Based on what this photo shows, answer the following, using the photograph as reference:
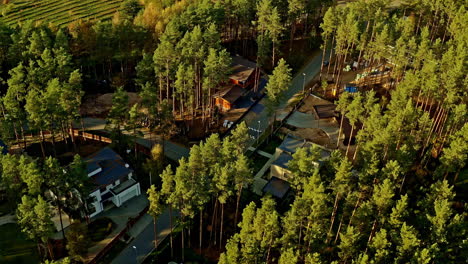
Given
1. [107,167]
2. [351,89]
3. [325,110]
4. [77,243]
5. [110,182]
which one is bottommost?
[77,243]

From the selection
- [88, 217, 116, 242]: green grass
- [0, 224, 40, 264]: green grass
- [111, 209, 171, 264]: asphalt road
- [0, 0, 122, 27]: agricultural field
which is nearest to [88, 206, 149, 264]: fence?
[111, 209, 171, 264]: asphalt road

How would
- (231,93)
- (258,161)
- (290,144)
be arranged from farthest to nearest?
Answer: (231,93) < (258,161) < (290,144)

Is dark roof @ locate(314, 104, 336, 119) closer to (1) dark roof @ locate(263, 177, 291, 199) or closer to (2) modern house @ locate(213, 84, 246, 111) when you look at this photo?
(2) modern house @ locate(213, 84, 246, 111)

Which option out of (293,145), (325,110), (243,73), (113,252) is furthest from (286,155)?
(113,252)

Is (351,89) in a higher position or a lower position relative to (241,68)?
lower

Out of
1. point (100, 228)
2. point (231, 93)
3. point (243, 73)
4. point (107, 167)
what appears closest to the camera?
point (100, 228)

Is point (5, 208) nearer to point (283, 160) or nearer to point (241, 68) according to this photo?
point (283, 160)
